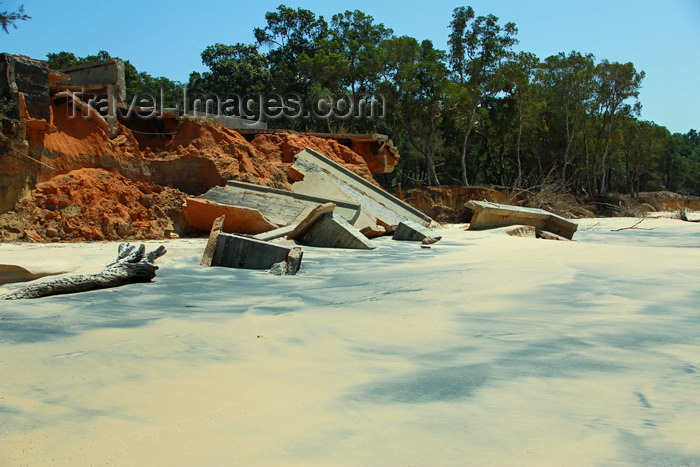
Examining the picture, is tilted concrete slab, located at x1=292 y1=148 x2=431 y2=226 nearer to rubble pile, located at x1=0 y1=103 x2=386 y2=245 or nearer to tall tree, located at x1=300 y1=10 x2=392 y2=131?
rubble pile, located at x1=0 y1=103 x2=386 y2=245

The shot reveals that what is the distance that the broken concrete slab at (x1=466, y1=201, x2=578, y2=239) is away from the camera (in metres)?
12.8

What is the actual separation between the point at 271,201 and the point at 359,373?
8.04 metres

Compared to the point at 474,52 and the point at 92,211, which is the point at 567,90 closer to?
the point at 474,52

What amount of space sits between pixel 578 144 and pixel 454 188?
15.3 metres

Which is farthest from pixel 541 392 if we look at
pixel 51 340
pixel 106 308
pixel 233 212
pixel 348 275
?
pixel 233 212

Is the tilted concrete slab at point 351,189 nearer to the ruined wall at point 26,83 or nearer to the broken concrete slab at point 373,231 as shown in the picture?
the broken concrete slab at point 373,231

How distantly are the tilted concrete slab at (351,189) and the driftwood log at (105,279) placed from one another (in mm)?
6311

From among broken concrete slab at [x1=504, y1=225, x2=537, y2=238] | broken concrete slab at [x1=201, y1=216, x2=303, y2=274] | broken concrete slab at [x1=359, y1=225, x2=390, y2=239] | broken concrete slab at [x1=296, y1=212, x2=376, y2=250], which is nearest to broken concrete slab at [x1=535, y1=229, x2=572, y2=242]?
broken concrete slab at [x1=504, y1=225, x2=537, y2=238]

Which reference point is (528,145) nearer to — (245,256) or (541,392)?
(245,256)

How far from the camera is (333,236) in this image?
909cm

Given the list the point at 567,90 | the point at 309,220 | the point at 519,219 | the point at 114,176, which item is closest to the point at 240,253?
the point at 309,220

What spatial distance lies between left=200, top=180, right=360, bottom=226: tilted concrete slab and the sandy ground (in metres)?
4.68

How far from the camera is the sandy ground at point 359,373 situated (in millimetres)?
2082

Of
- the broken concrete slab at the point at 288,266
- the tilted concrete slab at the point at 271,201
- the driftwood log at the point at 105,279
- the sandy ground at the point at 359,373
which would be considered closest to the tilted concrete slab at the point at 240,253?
the broken concrete slab at the point at 288,266
